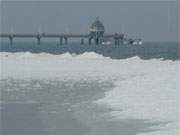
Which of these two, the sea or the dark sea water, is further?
the dark sea water

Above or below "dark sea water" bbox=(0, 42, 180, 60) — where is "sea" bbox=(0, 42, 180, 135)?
above

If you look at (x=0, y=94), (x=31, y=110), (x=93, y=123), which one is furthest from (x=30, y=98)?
(x=93, y=123)

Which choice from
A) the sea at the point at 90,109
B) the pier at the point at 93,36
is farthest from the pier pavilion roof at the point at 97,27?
the sea at the point at 90,109

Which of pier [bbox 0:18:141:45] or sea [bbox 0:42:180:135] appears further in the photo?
pier [bbox 0:18:141:45]

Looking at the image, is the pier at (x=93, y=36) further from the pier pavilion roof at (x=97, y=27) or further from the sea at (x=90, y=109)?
the sea at (x=90, y=109)

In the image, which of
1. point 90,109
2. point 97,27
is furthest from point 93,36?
point 90,109

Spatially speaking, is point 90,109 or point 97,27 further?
point 97,27

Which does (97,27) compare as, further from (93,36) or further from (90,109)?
(90,109)

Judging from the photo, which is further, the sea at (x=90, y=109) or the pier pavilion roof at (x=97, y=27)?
the pier pavilion roof at (x=97, y=27)

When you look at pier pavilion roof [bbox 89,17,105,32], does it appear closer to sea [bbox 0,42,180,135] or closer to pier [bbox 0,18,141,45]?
pier [bbox 0,18,141,45]

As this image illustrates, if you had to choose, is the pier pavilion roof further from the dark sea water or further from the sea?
the sea

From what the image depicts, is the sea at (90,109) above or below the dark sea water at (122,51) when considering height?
above

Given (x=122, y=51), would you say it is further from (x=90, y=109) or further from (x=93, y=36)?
(x=90, y=109)

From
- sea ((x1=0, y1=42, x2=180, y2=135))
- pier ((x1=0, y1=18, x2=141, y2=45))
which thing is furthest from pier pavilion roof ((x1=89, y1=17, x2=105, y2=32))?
sea ((x1=0, y1=42, x2=180, y2=135))
